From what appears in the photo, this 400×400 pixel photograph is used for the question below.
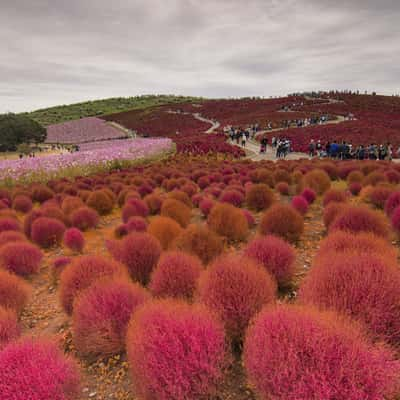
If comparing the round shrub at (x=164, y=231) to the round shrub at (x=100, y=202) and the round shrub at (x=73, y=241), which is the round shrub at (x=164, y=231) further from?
the round shrub at (x=100, y=202)

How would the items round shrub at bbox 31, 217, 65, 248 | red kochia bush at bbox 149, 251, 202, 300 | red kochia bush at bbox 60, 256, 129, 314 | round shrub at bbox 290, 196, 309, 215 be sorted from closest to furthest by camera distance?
1. red kochia bush at bbox 149, 251, 202, 300
2. red kochia bush at bbox 60, 256, 129, 314
3. round shrub at bbox 31, 217, 65, 248
4. round shrub at bbox 290, 196, 309, 215

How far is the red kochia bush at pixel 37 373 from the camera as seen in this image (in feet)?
6.64

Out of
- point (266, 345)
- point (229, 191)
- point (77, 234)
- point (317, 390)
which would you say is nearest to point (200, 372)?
point (266, 345)

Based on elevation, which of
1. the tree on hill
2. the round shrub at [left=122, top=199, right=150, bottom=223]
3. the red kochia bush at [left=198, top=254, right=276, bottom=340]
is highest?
the tree on hill

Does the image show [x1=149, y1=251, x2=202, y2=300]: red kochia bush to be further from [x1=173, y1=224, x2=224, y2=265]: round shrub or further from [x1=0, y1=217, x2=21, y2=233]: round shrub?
[x1=0, y1=217, x2=21, y2=233]: round shrub

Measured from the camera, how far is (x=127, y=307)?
2918 mm

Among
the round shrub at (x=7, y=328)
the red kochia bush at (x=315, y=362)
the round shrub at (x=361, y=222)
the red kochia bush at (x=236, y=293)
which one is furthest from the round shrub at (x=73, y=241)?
the red kochia bush at (x=315, y=362)

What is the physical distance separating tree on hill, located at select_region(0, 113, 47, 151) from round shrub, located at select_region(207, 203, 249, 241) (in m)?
42.5

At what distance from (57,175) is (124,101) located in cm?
8881

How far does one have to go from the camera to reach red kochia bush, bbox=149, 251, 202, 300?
11.0 ft

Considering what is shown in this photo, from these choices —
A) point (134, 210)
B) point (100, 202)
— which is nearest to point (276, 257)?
point (134, 210)

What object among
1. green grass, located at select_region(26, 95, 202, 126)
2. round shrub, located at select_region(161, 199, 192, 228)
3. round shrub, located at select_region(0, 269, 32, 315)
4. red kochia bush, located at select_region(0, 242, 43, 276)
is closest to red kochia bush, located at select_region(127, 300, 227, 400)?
round shrub, located at select_region(0, 269, 32, 315)


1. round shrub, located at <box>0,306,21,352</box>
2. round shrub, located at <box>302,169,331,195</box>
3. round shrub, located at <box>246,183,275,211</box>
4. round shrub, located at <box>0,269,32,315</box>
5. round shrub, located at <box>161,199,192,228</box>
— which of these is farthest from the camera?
round shrub, located at <box>302,169,331,195</box>

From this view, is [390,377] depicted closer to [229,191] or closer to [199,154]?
[229,191]
